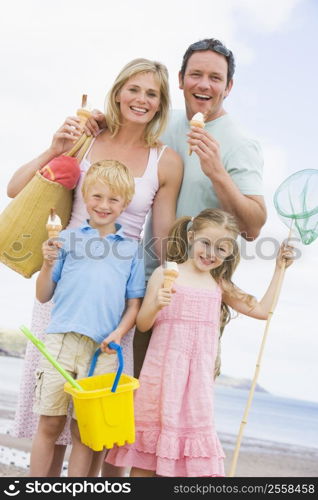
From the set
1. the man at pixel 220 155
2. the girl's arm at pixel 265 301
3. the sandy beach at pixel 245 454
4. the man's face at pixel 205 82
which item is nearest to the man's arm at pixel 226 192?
the man at pixel 220 155

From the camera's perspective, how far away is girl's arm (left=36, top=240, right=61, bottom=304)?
3.09 m

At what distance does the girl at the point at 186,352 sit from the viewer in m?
3.19

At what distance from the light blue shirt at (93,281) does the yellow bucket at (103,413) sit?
273mm

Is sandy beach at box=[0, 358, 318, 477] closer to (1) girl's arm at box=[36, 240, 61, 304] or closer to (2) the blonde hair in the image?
(1) girl's arm at box=[36, 240, 61, 304]

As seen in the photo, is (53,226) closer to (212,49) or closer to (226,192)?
(226,192)

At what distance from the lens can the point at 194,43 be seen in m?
3.83

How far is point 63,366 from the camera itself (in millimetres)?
3109

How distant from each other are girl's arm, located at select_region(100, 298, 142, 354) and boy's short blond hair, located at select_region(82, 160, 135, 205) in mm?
507

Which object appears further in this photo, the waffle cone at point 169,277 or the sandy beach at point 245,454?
the sandy beach at point 245,454

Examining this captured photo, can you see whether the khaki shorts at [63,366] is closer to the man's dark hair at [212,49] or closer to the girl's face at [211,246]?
the girl's face at [211,246]

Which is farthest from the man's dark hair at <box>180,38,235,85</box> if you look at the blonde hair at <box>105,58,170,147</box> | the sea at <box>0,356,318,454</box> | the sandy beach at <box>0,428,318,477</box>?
the sea at <box>0,356,318,454</box>

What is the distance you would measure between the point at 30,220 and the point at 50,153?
0.36 m

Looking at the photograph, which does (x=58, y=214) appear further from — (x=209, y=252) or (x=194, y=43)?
(x=194, y=43)

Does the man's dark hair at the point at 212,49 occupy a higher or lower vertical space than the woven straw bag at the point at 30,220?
higher
